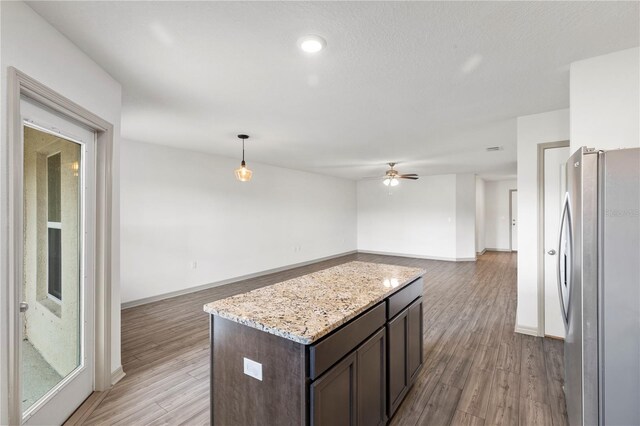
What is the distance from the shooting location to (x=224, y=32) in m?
1.81

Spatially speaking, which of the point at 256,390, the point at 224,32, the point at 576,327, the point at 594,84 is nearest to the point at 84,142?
the point at 224,32

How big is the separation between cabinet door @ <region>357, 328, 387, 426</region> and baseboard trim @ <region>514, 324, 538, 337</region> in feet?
7.87

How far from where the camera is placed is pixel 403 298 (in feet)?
7.19

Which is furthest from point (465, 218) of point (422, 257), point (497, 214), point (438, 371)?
point (438, 371)

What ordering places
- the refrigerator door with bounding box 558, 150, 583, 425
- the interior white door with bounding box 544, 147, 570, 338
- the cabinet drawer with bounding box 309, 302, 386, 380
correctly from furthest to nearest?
the interior white door with bounding box 544, 147, 570, 338, the refrigerator door with bounding box 558, 150, 583, 425, the cabinet drawer with bounding box 309, 302, 386, 380

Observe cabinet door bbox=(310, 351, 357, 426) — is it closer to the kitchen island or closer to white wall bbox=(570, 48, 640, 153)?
the kitchen island

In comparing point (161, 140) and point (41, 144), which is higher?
point (161, 140)

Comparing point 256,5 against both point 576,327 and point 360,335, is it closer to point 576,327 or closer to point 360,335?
point 360,335

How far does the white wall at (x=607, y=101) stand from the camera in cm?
→ 204

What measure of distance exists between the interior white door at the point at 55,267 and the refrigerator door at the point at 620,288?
2986mm

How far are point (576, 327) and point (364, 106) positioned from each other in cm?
245

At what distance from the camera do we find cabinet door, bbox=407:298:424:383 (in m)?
2.29

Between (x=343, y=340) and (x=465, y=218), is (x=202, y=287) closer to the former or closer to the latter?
(x=343, y=340)

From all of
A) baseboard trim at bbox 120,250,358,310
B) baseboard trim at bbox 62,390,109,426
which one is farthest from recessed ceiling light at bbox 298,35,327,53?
baseboard trim at bbox 120,250,358,310
